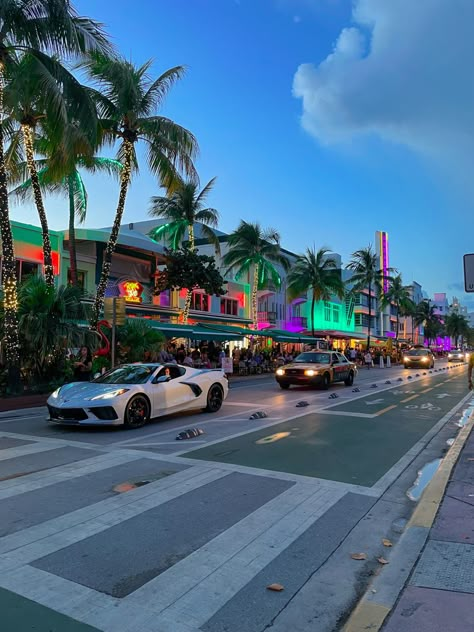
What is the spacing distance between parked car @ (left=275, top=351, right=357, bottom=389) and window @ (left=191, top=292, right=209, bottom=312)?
599 inches

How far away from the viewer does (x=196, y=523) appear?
4867mm

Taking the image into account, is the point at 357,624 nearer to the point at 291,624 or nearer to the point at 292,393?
the point at 291,624

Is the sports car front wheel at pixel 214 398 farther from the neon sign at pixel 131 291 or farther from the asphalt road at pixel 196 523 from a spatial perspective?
the neon sign at pixel 131 291

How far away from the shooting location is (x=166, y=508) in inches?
207

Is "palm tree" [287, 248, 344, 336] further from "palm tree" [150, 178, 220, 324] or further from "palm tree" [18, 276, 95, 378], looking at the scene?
"palm tree" [18, 276, 95, 378]

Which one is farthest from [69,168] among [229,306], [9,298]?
[229,306]

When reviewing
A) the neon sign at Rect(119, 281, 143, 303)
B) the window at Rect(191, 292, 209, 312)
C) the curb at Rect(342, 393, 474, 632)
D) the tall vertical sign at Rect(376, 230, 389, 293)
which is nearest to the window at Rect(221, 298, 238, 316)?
the window at Rect(191, 292, 209, 312)

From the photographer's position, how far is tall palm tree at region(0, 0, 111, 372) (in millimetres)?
14344

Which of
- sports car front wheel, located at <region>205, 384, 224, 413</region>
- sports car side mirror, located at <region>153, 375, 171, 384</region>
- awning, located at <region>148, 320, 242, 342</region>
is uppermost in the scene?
awning, located at <region>148, 320, 242, 342</region>

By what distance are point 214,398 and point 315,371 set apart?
266 inches

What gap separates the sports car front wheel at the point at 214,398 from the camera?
12469mm

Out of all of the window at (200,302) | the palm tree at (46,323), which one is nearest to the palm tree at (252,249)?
the window at (200,302)

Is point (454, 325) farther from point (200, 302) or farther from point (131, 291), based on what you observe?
point (131, 291)

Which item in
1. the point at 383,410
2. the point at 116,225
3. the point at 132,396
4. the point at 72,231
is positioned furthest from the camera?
the point at 72,231
